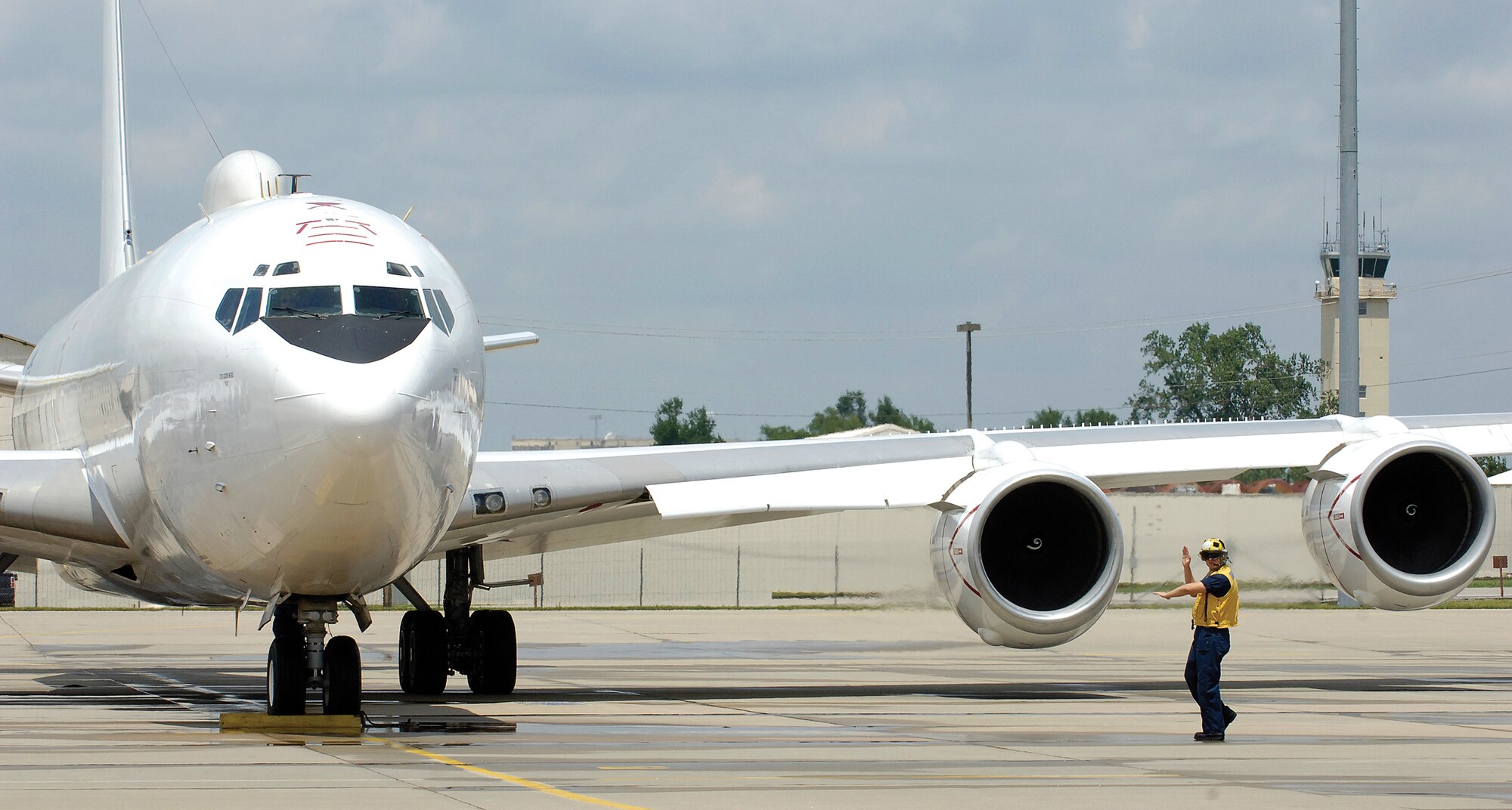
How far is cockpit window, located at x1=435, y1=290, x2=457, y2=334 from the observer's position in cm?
1341

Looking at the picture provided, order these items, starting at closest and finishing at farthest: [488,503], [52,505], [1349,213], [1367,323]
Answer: [52,505] → [488,503] → [1349,213] → [1367,323]

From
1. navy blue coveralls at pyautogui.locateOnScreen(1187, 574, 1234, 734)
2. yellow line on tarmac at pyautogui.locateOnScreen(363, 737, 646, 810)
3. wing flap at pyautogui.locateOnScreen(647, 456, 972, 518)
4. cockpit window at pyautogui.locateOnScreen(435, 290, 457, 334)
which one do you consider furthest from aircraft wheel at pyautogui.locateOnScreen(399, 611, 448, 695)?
navy blue coveralls at pyautogui.locateOnScreen(1187, 574, 1234, 734)

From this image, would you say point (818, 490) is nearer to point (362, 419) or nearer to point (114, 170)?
point (362, 419)

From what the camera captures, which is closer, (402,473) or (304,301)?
(402,473)

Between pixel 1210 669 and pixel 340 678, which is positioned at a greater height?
pixel 1210 669

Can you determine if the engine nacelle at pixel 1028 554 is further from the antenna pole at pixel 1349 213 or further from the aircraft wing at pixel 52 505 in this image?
the antenna pole at pixel 1349 213

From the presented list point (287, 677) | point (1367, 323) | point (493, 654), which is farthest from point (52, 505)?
point (1367, 323)

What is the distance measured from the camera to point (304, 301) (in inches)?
510

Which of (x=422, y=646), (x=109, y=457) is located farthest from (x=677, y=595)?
(x=109, y=457)

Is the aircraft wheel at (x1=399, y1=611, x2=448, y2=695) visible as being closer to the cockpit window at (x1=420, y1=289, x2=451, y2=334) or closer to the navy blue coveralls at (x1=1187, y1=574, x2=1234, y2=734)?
the cockpit window at (x1=420, y1=289, x2=451, y2=334)

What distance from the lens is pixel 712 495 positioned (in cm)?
1684

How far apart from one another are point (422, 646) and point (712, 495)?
336 centimetres

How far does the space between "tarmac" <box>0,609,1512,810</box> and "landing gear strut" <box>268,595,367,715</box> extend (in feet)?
1.45

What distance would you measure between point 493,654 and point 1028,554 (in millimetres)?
5150
